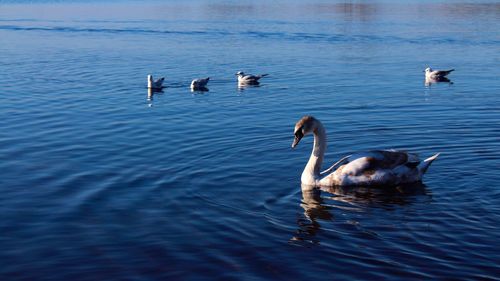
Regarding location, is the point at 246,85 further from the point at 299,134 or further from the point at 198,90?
the point at 299,134

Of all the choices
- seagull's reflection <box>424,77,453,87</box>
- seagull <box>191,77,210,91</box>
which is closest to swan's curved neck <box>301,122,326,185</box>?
seagull <box>191,77,210,91</box>

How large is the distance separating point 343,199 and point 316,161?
1.38m

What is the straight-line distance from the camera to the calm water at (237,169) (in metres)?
11.4

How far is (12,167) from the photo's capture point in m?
17.3

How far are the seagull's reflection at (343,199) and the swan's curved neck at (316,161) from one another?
0.21 metres

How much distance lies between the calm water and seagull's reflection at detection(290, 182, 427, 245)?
0.06 metres

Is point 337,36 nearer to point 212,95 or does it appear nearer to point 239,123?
point 212,95

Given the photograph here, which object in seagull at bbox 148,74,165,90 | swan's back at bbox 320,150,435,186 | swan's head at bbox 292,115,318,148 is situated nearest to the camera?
swan's back at bbox 320,150,435,186

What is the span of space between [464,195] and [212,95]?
16.2m

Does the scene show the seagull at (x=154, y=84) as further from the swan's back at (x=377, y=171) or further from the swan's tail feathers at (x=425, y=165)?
the swan's tail feathers at (x=425, y=165)

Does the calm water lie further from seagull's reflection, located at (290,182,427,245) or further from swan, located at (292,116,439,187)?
swan, located at (292,116,439,187)

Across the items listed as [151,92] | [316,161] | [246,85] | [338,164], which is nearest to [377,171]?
[338,164]

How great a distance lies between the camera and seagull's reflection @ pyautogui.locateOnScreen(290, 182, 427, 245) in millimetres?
13453

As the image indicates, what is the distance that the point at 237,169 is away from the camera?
16.9 m
